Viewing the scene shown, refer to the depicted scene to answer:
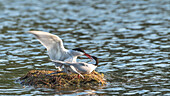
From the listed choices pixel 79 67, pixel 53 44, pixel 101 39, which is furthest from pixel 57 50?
pixel 101 39

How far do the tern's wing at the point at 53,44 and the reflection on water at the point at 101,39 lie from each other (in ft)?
5.20

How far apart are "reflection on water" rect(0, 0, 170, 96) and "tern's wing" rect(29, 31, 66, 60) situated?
1.58 m

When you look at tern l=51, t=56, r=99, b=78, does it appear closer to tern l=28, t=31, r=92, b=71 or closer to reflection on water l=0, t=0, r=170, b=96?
tern l=28, t=31, r=92, b=71

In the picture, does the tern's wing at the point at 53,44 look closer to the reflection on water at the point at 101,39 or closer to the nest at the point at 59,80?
the nest at the point at 59,80

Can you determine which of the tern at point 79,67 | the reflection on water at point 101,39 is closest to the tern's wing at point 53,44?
the tern at point 79,67

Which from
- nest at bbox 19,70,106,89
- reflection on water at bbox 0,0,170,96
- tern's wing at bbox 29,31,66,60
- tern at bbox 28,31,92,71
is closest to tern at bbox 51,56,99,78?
nest at bbox 19,70,106,89

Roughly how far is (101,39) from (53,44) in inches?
319

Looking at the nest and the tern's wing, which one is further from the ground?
the tern's wing

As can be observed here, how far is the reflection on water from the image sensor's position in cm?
1278

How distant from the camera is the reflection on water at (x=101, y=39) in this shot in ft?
41.9

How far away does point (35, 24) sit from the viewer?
83.2 feet

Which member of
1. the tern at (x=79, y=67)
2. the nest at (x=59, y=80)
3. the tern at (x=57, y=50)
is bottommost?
the nest at (x=59, y=80)

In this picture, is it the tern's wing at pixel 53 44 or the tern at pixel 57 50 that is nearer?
the tern's wing at pixel 53 44

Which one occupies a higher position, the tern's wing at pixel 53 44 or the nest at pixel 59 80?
the tern's wing at pixel 53 44
